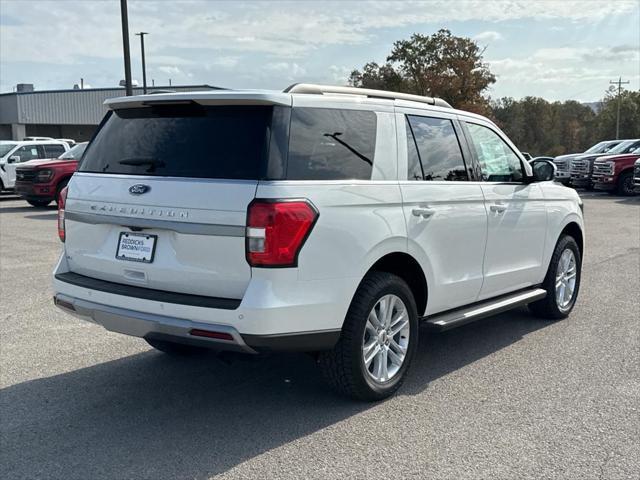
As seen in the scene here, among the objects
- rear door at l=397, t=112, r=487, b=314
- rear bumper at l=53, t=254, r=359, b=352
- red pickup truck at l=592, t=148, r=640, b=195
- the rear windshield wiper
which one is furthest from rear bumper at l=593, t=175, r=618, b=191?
the rear windshield wiper

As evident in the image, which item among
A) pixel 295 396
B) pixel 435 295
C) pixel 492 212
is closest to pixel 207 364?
pixel 295 396

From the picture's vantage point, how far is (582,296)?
768cm

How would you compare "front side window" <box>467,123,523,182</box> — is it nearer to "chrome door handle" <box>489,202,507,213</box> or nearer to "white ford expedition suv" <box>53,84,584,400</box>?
"chrome door handle" <box>489,202,507,213</box>

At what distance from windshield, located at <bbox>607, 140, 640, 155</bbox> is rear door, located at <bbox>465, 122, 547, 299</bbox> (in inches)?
826

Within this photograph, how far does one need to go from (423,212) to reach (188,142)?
5.40 ft

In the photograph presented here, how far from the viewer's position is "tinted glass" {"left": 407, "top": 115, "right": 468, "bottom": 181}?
4910 mm

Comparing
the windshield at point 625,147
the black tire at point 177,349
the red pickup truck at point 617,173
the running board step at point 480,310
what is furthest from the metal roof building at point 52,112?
the running board step at point 480,310

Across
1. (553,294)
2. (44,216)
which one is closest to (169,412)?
(553,294)

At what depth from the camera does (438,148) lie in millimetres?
5105

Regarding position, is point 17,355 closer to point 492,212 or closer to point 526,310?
point 492,212

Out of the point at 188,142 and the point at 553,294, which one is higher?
the point at 188,142

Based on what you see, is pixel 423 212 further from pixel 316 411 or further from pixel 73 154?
pixel 73 154

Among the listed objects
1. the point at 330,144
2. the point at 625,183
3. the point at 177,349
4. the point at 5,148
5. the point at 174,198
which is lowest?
the point at 177,349

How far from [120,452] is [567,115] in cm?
10563
